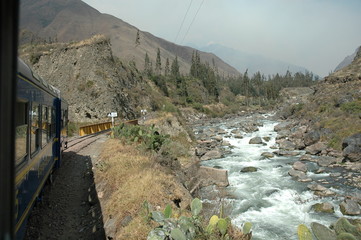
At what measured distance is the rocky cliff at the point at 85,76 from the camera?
41.3 m

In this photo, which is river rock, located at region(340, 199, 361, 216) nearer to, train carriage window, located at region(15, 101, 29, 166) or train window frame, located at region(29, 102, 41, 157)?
train window frame, located at region(29, 102, 41, 157)

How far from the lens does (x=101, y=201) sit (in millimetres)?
10609

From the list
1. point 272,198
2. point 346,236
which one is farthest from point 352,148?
point 346,236

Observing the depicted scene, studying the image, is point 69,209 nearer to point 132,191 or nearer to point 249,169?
point 132,191

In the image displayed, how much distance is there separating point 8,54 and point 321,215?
16728 millimetres

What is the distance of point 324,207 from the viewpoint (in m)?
15.5

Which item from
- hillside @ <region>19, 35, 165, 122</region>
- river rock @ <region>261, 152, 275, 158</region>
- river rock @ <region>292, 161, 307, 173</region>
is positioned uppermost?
hillside @ <region>19, 35, 165, 122</region>

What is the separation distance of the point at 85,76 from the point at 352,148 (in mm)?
37872

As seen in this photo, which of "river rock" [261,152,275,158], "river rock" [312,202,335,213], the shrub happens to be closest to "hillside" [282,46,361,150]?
"river rock" [261,152,275,158]

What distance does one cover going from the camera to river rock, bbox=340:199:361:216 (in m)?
14.8

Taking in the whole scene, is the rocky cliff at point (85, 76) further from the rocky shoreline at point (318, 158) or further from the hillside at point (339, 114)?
the hillside at point (339, 114)

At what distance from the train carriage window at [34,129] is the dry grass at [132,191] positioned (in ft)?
10.4

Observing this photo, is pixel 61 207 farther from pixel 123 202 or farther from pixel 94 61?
pixel 94 61

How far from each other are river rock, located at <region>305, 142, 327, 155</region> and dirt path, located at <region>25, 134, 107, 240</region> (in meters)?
25.0
